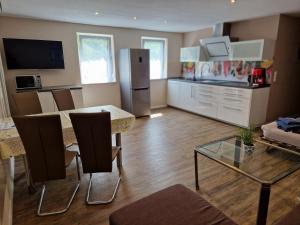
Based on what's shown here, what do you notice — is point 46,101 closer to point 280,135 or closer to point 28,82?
point 28,82

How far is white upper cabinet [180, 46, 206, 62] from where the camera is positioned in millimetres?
5109

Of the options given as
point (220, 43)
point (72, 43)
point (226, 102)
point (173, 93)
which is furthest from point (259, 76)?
point (72, 43)

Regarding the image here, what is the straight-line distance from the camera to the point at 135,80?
4840 millimetres

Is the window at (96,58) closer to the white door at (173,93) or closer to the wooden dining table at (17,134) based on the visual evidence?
the white door at (173,93)

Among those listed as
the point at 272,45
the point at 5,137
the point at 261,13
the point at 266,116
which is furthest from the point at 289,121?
the point at 5,137

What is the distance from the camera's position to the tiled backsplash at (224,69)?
4.26m

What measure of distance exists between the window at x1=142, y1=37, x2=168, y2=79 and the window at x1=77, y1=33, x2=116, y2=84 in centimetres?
117

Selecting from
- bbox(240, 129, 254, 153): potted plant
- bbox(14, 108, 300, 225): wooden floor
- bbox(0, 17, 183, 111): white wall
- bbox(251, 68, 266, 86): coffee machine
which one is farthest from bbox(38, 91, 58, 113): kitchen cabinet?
bbox(251, 68, 266, 86): coffee machine

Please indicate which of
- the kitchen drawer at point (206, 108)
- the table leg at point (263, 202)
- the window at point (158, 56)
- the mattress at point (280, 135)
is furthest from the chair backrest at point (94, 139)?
the window at point (158, 56)

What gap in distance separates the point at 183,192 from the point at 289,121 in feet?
7.26

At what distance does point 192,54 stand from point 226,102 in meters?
1.79

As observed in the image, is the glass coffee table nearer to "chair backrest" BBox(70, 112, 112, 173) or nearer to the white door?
"chair backrest" BBox(70, 112, 112, 173)

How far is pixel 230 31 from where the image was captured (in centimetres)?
464

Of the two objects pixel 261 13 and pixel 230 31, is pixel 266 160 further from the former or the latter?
pixel 230 31
